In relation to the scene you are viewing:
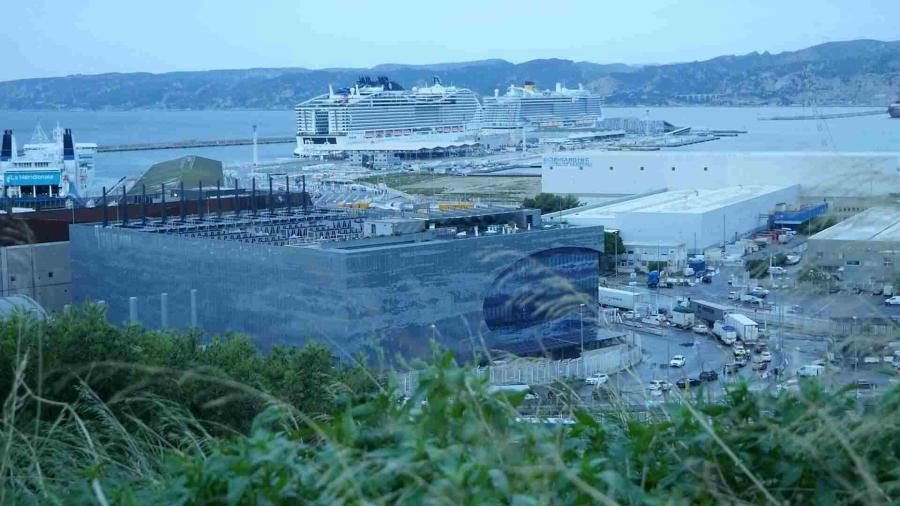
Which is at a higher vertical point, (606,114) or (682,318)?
(606,114)

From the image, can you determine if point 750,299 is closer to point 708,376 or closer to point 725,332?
point 725,332

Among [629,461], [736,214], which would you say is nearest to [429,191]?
[736,214]

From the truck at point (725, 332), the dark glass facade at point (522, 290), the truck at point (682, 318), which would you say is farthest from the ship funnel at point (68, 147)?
the truck at point (725, 332)

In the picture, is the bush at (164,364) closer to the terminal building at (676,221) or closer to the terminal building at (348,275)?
the terminal building at (348,275)

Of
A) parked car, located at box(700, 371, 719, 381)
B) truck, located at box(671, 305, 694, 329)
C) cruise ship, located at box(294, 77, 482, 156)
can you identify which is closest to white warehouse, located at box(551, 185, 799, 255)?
truck, located at box(671, 305, 694, 329)

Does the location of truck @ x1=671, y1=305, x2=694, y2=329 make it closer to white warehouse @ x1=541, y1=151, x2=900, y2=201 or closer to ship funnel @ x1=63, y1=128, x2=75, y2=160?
white warehouse @ x1=541, y1=151, x2=900, y2=201

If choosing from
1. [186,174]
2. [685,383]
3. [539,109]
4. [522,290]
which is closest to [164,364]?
[685,383]
